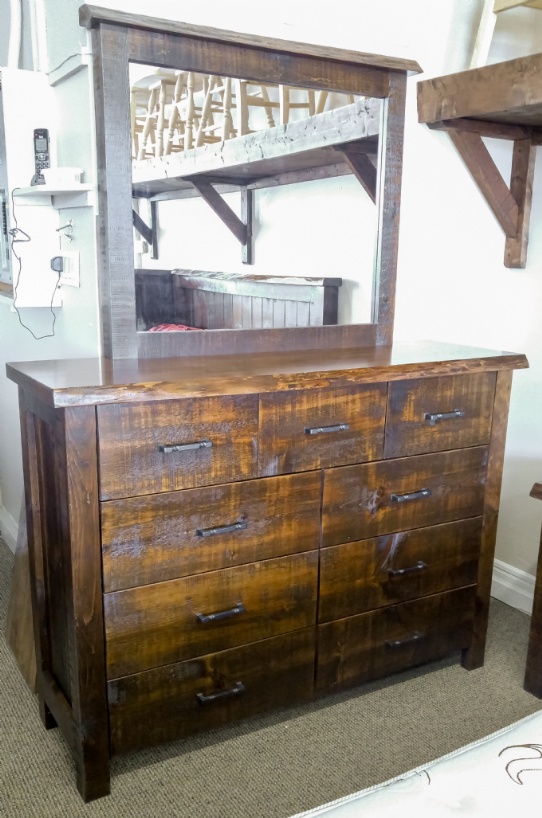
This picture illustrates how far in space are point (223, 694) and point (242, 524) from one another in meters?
0.43

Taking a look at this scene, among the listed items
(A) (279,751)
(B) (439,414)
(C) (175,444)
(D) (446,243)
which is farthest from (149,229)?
(A) (279,751)

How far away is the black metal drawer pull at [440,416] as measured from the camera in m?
1.86

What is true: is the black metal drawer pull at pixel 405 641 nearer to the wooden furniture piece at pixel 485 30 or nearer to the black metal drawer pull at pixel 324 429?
the black metal drawer pull at pixel 324 429

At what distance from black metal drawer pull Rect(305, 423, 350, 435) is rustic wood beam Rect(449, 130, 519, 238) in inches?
43.9

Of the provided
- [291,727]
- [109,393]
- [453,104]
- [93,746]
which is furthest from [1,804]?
[453,104]

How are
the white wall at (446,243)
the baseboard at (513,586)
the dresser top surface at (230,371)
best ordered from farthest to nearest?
the baseboard at (513,586), the white wall at (446,243), the dresser top surface at (230,371)

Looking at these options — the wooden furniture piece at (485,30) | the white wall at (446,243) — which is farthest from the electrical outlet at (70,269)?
the wooden furniture piece at (485,30)

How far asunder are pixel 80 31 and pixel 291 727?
187 centimetres

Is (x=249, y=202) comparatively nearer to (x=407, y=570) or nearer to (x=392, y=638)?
(x=407, y=570)

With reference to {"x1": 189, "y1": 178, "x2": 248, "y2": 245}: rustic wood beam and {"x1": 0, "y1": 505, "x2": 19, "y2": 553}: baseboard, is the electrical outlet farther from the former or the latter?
{"x1": 0, "y1": 505, "x2": 19, "y2": 553}: baseboard

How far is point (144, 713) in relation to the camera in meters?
1.61

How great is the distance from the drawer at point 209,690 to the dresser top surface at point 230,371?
25.7 inches

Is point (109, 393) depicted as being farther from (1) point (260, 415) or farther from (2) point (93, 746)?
(2) point (93, 746)

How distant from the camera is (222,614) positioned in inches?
65.0
